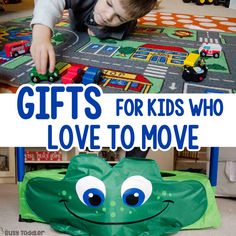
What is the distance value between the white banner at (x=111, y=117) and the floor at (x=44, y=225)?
0.17 meters

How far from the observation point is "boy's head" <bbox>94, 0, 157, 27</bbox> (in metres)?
0.72

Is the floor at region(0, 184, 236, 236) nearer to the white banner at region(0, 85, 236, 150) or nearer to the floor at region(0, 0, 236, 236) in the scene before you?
the floor at region(0, 0, 236, 236)

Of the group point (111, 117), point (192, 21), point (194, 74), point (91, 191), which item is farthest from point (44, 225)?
point (192, 21)

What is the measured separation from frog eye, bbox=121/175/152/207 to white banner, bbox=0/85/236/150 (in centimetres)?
Answer: 6

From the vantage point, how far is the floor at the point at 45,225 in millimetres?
671

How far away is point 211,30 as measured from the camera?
83cm

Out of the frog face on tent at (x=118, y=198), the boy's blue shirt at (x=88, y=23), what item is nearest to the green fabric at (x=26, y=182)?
the frog face on tent at (x=118, y=198)

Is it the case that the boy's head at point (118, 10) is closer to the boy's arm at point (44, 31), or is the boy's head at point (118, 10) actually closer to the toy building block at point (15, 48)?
the boy's arm at point (44, 31)

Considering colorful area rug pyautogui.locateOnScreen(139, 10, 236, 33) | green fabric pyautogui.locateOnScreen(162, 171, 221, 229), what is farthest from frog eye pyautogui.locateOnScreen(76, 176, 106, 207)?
colorful area rug pyautogui.locateOnScreen(139, 10, 236, 33)

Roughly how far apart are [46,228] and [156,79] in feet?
1.04

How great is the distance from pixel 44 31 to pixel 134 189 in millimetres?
303

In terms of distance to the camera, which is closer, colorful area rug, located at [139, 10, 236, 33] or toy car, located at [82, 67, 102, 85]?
toy car, located at [82, 67, 102, 85]

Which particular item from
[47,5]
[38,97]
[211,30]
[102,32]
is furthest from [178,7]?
[38,97]

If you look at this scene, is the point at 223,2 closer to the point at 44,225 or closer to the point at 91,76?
the point at 91,76
